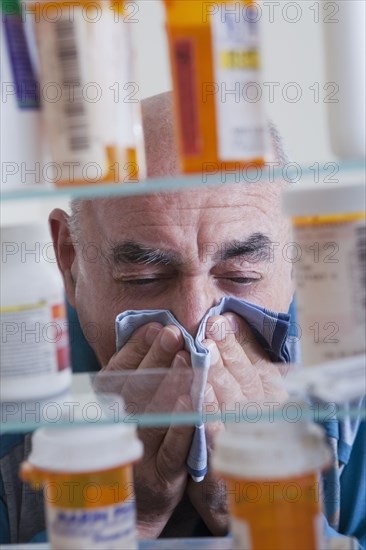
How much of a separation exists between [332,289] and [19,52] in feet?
0.91

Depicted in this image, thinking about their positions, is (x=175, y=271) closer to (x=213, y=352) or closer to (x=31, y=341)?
(x=213, y=352)

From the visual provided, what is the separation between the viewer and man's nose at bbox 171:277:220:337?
3.05 ft

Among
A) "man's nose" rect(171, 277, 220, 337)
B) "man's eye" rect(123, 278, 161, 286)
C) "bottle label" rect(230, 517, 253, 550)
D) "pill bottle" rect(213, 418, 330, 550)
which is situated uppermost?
"man's eye" rect(123, 278, 161, 286)

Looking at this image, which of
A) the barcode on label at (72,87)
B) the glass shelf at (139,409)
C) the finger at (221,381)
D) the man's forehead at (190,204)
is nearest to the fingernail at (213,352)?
the finger at (221,381)

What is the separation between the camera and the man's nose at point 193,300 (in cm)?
93

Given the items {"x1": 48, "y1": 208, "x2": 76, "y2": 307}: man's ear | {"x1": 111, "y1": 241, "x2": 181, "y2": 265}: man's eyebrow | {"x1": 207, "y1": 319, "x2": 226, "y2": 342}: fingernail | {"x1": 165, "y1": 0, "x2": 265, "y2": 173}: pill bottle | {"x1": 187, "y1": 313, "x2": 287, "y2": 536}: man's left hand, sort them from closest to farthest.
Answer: {"x1": 165, "y1": 0, "x2": 265, "y2": 173}: pill bottle < {"x1": 187, "y1": 313, "x2": 287, "y2": 536}: man's left hand < {"x1": 207, "y1": 319, "x2": 226, "y2": 342}: fingernail < {"x1": 111, "y1": 241, "x2": 181, "y2": 265}: man's eyebrow < {"x1": 48, "y1": 208, "x2": 76, "y2": 307}: man's ear

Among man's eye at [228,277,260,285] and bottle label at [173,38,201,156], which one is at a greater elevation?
bottle label at [173,38,201,156]

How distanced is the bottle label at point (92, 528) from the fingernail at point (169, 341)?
0.25m

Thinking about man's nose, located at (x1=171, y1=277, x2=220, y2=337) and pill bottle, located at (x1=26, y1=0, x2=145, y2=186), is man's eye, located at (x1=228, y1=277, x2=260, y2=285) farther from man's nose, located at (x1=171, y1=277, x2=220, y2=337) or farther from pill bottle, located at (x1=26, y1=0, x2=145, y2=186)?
pill bottle, located at (x1=26, y1=0, x2=145, y2=186)

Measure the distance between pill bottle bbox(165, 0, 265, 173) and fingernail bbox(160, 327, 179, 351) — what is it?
30cm

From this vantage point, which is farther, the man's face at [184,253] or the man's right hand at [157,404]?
the man's face at [184,253]

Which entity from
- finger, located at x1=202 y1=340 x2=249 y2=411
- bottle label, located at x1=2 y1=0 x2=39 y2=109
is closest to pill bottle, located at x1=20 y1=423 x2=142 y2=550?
finger, located at x1=202 y1=340 x2=249 y2=411

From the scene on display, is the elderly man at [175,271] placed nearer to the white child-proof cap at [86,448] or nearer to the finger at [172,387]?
the finger at [172,387]

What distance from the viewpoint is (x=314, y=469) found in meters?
0.56
